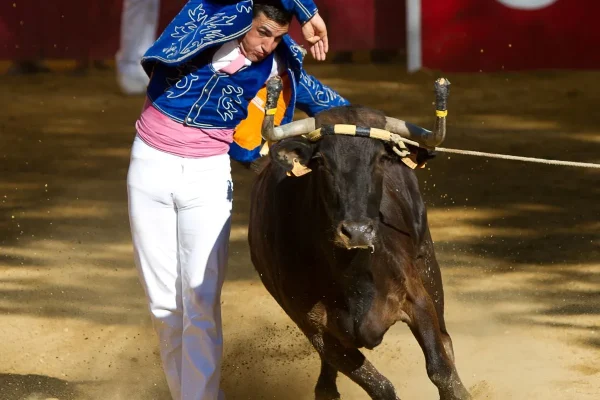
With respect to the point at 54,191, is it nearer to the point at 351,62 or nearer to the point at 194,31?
the point at 351,62

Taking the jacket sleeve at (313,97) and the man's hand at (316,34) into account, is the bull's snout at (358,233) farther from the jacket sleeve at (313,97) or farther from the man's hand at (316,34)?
the jacket sleeve at (313,97)

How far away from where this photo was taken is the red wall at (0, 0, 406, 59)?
34.9ft

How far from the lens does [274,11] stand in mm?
4059

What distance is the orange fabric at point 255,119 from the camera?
4.50 m

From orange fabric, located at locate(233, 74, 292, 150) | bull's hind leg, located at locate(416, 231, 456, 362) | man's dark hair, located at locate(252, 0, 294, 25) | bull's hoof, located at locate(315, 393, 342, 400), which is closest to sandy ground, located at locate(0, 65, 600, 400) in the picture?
bull's hoof, located at locate(315, 393, 342, 400)

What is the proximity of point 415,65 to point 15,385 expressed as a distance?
20.6 ft

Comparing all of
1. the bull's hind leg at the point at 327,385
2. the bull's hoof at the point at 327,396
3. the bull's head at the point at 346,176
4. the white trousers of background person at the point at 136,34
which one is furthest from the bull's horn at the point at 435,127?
the white trousers of background person at the point at 136,34

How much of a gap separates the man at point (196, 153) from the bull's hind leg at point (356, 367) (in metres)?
0.42

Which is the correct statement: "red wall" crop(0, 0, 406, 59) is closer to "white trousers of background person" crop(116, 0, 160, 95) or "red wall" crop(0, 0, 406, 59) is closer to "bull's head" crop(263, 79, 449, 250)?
"white trousers of background person" crop(116, 0, 160, 95)

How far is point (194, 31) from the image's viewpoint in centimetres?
412

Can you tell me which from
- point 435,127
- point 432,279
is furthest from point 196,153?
point 432,279

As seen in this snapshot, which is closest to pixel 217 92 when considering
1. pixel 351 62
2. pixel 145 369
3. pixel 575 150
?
pixel 145 369

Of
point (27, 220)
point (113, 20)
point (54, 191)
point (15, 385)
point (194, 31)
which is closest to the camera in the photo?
point (194, 31)

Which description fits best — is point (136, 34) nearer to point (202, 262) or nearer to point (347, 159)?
point (202, 262)
